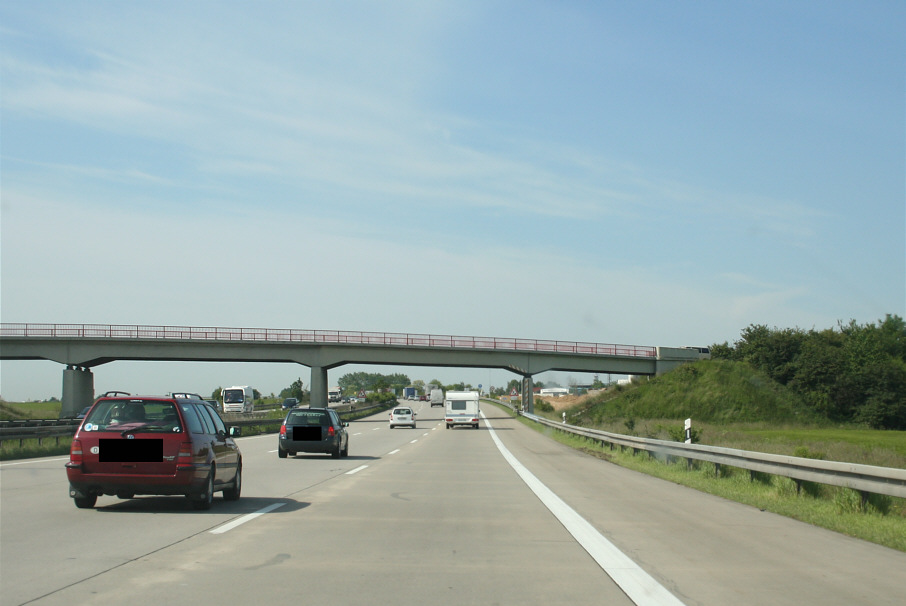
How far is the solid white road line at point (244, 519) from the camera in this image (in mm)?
10156

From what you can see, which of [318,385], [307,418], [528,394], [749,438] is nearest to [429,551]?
[307,418]

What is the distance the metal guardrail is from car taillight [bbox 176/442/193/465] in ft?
29.8

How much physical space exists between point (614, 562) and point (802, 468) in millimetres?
6878

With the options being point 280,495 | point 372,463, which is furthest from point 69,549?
point 372,463

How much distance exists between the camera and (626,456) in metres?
26.1

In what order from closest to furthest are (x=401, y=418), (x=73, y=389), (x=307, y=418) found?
(x=307, y=418), (x=401, y=418), (x=73, y=389)

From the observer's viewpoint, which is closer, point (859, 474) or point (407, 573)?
point (407, 573)

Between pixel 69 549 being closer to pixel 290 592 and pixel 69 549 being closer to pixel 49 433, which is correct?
pixel 290 592

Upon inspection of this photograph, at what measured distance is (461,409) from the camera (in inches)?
2199

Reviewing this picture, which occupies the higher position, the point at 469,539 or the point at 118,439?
the point at 118,439

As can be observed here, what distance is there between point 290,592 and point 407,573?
4.13ft

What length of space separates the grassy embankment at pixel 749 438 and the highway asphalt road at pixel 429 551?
89cm

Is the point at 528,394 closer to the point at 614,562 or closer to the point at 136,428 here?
the point at 136,428

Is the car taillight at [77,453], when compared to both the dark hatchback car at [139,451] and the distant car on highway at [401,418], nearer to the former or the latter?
the dark hatchback car at [139,451]
